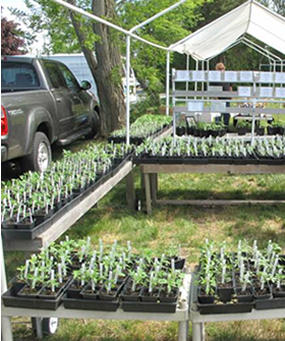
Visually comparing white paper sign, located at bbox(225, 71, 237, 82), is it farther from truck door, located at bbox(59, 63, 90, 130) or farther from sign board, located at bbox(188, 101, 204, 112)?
truck door, located at bbox(59, 63, 90, 130)

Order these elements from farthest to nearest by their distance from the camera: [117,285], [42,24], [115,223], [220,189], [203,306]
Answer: [42,24], [220,189], [115,223], [117,285], [203,306]

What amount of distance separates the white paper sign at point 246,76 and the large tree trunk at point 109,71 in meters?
3.55

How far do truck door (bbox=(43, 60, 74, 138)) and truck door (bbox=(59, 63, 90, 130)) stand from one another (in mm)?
177

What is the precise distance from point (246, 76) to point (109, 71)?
3.88 metres

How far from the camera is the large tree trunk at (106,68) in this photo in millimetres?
9281

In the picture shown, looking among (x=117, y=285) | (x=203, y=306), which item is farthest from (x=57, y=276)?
(x=203, y=306)

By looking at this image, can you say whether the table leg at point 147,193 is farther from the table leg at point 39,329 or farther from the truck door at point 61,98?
the truck door at point 61,98

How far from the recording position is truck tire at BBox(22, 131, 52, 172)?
6004 mm

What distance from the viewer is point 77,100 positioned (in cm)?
833

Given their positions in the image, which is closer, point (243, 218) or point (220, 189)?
point (243, 218)

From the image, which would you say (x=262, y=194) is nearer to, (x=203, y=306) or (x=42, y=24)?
(x=203, y=306)

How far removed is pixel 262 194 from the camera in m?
6.00

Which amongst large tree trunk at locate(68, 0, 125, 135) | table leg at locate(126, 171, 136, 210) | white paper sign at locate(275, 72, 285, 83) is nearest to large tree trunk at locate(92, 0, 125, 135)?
large tree trunk at locate(68, 0, 125, 135)

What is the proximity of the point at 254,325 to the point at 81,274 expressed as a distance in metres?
1.30
